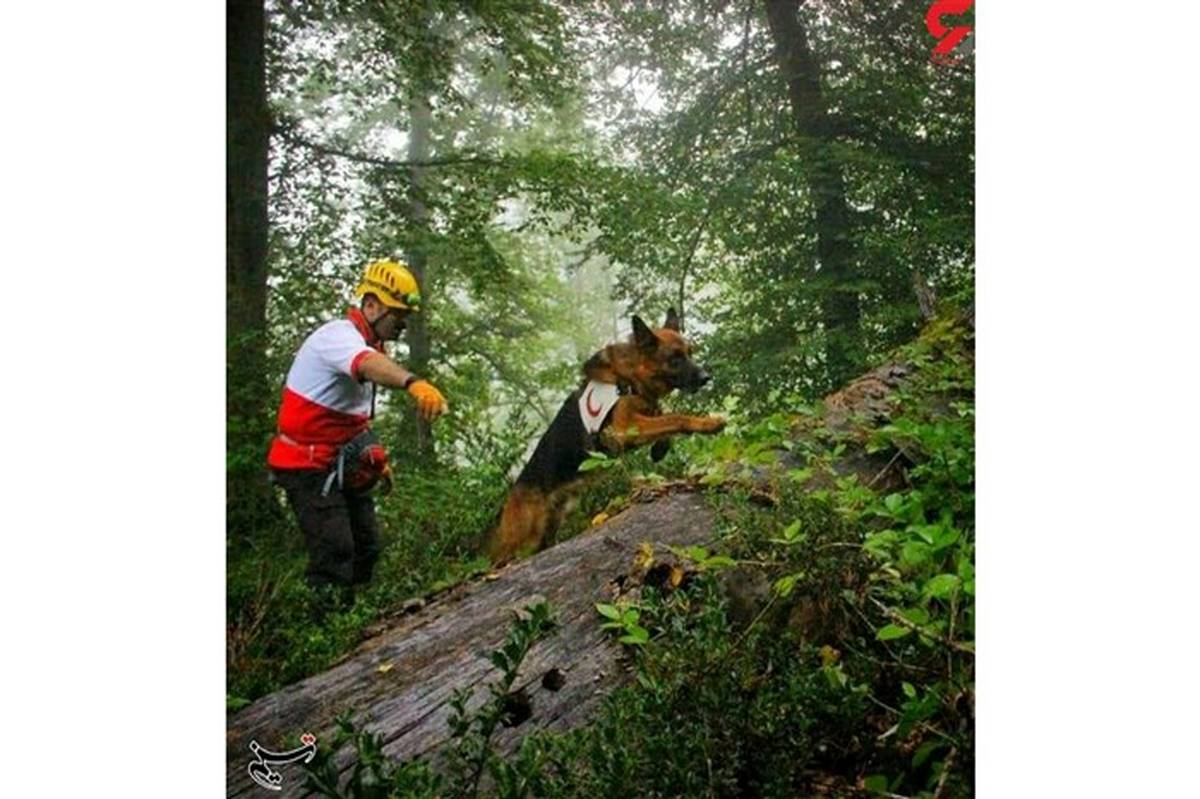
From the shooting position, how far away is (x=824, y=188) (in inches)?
122

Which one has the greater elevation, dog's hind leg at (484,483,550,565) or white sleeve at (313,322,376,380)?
white sleeve at (313,322,376,380)

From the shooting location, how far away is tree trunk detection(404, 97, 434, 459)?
347cm

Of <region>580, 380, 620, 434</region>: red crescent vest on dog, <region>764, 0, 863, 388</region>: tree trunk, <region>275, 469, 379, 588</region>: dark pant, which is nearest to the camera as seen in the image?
<region>764, 0, 863, 388</region>: tree trunk

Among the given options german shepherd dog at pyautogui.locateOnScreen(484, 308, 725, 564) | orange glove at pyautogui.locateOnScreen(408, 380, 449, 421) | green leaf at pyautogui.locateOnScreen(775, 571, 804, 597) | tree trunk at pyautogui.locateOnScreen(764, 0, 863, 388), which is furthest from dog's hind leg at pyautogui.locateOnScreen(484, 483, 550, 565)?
tree trunk at pyautogui.locateOnScreen(764, 0, 863, 388)

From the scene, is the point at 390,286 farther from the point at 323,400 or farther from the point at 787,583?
the point at 787,583

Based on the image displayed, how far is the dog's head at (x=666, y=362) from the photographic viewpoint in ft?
10.2

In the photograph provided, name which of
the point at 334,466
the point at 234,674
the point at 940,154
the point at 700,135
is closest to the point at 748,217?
the point at 700,135

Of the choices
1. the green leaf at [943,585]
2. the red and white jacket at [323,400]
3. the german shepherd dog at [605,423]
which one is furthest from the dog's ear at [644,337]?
the green leaf at [943,585]

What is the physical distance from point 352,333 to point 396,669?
99 cm

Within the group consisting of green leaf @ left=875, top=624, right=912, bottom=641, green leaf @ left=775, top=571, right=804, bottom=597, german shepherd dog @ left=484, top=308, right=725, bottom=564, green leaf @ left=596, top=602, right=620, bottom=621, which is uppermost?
german shepherd dog @ left=484, top=308, right=725, bottom=564

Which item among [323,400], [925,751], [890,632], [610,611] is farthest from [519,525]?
[925,751]

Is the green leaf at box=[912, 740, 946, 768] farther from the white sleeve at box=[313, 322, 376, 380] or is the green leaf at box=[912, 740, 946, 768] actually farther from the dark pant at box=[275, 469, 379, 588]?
the white sleeve at box=[313, 322, 376, 380]

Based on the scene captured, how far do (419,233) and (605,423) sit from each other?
2.87ft

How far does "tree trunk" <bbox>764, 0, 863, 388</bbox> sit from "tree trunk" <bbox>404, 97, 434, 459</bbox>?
109 cm
